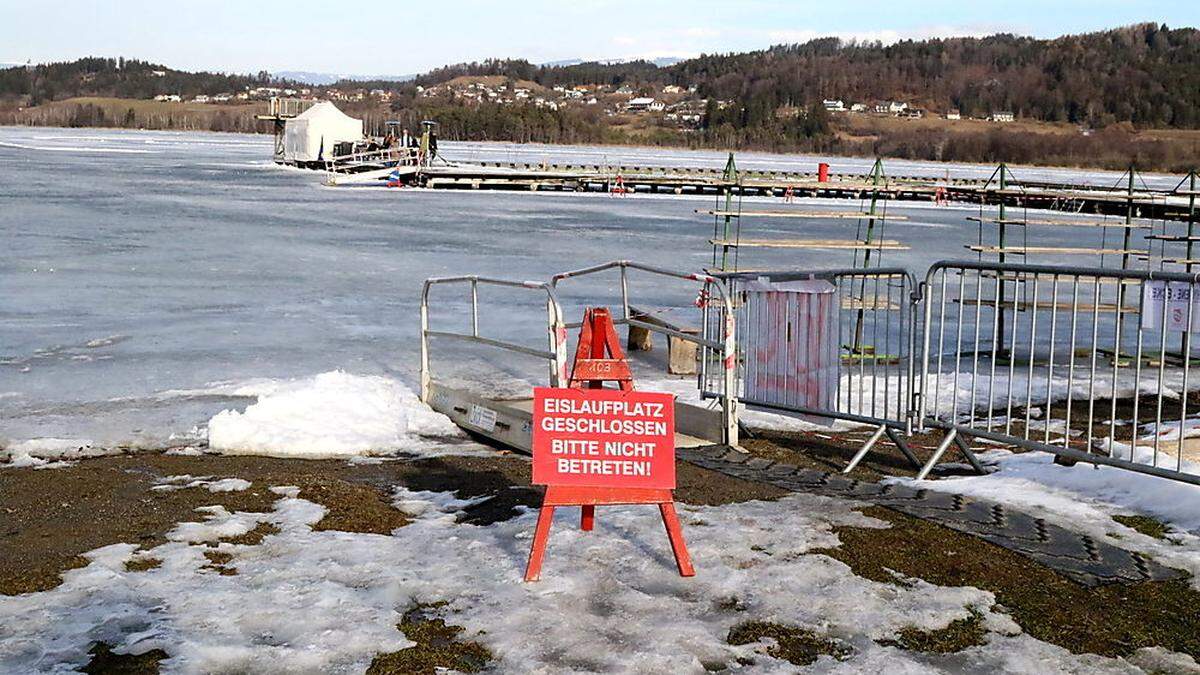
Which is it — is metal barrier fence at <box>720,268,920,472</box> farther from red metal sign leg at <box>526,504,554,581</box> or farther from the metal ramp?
red metal sign leg at <box>526,504,554,581</box>

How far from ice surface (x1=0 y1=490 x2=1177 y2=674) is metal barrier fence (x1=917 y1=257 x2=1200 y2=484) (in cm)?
198

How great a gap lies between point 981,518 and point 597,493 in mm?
2422

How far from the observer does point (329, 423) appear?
9.62 m

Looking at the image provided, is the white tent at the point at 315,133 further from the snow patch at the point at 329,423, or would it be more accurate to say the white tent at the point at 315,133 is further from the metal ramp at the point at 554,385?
the snow patch at the point at 329,423

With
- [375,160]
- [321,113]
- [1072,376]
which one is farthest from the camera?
[321,113]

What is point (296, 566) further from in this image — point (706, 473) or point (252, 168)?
point (252, 168)

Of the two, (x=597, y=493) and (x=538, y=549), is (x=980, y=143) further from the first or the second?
(x=538, y=549)

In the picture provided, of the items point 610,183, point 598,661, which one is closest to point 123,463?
point 598,661

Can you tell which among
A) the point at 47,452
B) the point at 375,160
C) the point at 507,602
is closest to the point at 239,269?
the point at 47,452

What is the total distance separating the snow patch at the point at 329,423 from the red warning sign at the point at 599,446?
3.56 meters

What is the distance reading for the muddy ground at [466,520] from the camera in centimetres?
521

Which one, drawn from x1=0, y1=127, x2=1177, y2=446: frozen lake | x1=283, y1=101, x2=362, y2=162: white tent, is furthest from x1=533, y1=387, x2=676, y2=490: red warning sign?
x1=283, y1=101, x2=362, y2=162: white tent

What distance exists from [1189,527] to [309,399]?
20.5 feet

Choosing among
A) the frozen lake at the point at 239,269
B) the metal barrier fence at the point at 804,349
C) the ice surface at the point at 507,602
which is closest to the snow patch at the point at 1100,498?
the metal barrier fence at the point at 804,349
